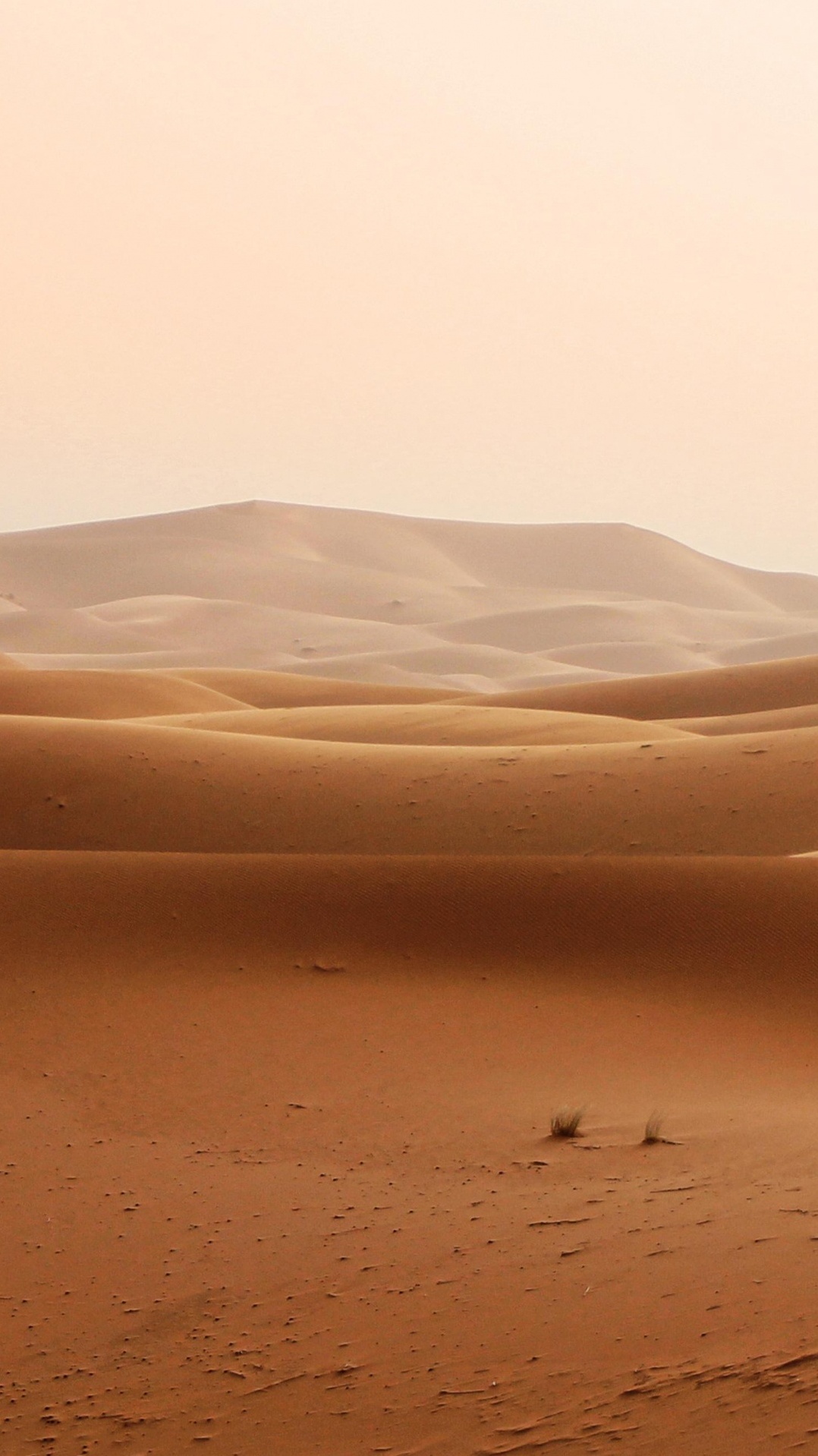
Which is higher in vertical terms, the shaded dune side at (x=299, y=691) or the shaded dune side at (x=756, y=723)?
the shaded dune side at (x=299, y=691)

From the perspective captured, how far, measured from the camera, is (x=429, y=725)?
60.8ft

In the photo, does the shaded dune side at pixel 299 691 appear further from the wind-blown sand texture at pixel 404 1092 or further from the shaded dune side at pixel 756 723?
the wind-blown sand texture at pixel 404 1092

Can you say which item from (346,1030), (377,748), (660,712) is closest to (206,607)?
(660,712)

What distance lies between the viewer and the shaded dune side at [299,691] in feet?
113

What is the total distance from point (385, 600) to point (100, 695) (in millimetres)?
85449

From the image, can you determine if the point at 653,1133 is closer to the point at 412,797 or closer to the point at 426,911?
the point at 426,911

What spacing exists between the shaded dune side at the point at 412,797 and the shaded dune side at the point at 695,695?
632 inches

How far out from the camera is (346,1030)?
831 cm

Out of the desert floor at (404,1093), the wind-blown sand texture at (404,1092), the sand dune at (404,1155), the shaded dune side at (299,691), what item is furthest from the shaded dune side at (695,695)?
the sand dune at (404,1155)

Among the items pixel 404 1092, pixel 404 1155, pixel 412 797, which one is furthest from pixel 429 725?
pixel 404 1155

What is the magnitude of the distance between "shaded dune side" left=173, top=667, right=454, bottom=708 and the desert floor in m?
19.3

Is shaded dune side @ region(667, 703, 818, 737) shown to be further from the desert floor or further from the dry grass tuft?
the dry grass tuft

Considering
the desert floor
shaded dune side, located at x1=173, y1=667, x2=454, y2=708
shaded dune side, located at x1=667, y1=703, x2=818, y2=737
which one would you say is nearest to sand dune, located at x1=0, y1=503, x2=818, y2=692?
shaded dune side, located at x1=173, y1=667, x2=454, y2=708

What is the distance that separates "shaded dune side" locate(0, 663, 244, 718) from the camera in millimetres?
22844
